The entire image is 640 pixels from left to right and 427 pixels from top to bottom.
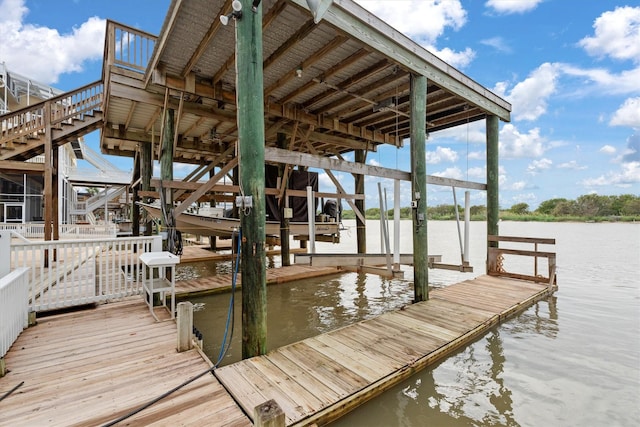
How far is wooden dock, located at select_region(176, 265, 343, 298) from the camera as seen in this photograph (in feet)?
23.0

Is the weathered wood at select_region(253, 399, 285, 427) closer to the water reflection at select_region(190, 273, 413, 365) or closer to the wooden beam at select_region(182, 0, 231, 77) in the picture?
the water reflection at select_region(190, 273, 413, 365)

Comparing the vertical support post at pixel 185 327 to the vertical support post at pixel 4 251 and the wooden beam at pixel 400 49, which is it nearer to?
the vertical support post at pixel 4 251

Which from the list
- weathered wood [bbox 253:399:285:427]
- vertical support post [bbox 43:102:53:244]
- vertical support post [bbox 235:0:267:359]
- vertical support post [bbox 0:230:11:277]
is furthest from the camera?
vertical support post [bbox 43:102:53:244]

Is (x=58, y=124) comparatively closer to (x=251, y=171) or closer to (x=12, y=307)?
(x=12, y=307)

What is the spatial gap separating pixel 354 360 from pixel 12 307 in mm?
4313

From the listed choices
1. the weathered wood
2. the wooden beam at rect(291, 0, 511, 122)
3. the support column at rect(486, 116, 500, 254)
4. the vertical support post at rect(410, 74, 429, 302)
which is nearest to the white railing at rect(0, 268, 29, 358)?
the weathered wood

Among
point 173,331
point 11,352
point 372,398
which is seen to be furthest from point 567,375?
point 11,352

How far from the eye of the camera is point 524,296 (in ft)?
21.0

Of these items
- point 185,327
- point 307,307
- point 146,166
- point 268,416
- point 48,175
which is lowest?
point 307,307

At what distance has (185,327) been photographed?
3.58 m

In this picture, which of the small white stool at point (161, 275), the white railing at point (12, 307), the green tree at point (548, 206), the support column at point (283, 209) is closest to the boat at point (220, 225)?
the support column at point (283, 209)

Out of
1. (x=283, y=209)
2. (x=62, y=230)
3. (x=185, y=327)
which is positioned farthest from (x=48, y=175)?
(x=62, y=230)

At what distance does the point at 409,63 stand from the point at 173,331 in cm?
626

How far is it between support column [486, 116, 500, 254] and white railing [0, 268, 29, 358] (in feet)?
32.3
